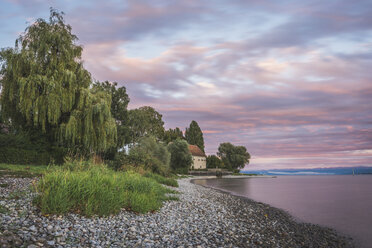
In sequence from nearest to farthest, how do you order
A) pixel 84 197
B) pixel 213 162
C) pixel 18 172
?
pixel 84 197, pixel 18 172, pixel 213 162

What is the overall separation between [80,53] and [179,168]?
131 ft

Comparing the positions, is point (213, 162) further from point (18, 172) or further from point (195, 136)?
point (18, 172)

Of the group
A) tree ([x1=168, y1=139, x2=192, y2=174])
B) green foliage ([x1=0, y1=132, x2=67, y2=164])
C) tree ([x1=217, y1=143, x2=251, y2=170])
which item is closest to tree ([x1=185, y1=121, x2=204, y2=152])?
tree ([x1=217, y1=143, x2=251, y2=170])

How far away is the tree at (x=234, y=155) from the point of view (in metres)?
87.4

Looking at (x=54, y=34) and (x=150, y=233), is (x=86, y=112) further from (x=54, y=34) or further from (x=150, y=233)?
(x=150, y=233)

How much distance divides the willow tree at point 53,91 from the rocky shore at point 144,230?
13.0 metres

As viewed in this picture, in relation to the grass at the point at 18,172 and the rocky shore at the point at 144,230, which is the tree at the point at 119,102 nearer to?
the grass at the point at 18,172

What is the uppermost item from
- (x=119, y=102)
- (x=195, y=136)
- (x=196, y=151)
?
(x=119, y=102)

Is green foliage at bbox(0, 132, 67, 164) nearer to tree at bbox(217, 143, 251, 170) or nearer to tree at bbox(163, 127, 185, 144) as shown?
tree at bbox(163, 127, 185, 144)

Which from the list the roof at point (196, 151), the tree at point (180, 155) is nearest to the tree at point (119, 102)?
the tree at point (180, 155)

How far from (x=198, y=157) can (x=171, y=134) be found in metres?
10.8

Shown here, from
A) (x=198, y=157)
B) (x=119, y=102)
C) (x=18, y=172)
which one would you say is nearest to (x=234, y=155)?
(x=198, y=157)

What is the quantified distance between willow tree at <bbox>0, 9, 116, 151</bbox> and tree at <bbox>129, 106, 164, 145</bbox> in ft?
81.8

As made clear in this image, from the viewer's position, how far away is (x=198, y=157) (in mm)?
78562
